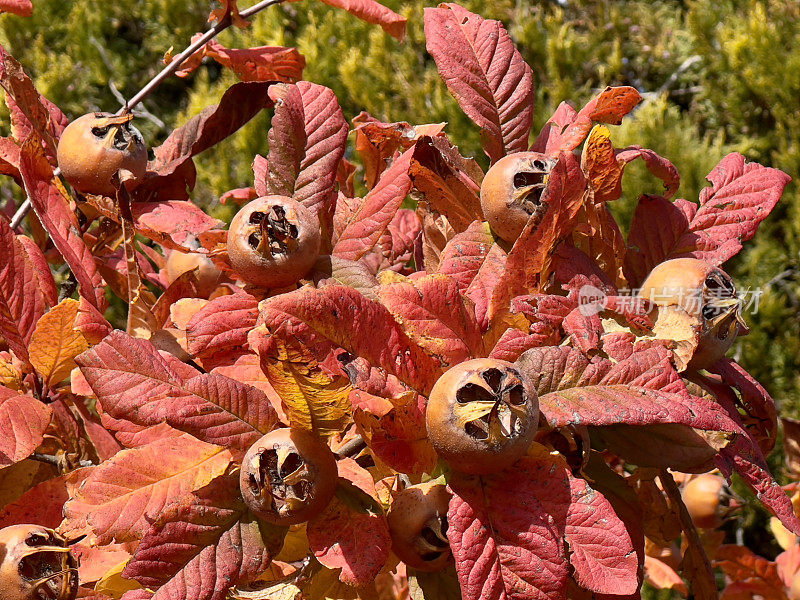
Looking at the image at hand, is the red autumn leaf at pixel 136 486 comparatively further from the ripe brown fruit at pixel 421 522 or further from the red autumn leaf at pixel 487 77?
the red autumn leaf at pixel 487 77

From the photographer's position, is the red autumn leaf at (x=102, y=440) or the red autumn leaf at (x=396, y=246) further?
the red autumn leaf at (x=396, y=246)

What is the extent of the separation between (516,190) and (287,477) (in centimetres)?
39

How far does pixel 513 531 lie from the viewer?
72cm

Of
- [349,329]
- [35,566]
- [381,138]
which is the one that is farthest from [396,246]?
[35,566]

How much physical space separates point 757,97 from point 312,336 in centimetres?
408

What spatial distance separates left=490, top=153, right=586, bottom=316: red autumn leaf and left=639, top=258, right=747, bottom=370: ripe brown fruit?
132mm

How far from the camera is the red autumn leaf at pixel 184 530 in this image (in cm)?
71

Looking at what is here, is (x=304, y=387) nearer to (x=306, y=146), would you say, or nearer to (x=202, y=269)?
(x=306, y=146)

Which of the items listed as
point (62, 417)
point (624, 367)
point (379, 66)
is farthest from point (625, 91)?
point (379, 66)

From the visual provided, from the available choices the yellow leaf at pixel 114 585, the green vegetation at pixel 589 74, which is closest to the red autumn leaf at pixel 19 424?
the yellow leaf at pixel 114 585

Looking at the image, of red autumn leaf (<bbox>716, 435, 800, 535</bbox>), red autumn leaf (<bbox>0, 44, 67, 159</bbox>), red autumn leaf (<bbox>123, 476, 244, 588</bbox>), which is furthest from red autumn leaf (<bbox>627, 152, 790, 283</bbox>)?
red autumn leaf (<bbox>0, 44, 67, 159</bbox>)

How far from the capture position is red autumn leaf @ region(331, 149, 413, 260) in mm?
902

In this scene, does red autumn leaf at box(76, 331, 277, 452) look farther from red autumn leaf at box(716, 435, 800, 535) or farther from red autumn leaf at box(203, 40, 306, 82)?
red autumn leaf at box(203, 40, 306, 82)

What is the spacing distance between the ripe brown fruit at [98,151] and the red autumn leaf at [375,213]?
0.98 ft
